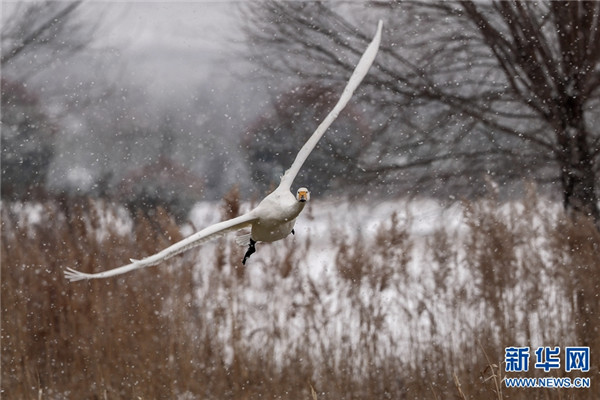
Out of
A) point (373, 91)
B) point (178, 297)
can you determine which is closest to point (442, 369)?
point (178, 297)

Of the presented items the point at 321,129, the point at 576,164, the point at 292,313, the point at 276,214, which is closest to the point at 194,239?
the point at 276,214

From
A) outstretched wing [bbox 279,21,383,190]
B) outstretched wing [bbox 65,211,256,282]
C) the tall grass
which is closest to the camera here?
outstretched wing [bbox 65,211,256,282]

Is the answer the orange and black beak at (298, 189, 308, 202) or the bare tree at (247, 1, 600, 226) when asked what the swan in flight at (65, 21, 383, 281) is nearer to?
the orange and black beak at (298, 189, 308, 202)

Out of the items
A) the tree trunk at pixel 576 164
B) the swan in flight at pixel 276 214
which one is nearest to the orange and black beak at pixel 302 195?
the swan in flight at pixel 276 214

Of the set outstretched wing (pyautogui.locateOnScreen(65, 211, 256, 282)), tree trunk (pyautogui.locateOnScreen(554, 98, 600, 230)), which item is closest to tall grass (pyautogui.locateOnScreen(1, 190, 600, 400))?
tree trunk (pyautogui.locateOnScreen(554, 98, 600, 230))

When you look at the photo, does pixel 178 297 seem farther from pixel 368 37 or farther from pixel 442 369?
pixel 368 37

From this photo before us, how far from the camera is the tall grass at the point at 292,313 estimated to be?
9.39ft

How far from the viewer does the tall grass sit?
9.39ft

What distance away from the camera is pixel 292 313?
2.88 metres

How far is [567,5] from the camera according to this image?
353 centimetres

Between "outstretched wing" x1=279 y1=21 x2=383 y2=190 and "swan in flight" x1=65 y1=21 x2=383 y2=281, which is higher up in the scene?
"outstretched wing" x1=279 y1=21 x2=383 y2=190

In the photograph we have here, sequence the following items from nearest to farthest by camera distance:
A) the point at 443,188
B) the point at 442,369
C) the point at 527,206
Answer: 1. the point at 442,369
2. the point at 527,206
3. the point at 443,188

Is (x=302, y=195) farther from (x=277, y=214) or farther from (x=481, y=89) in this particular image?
(x=481, y=89)

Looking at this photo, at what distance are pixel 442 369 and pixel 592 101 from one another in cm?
121
